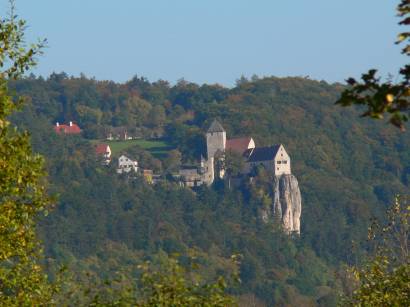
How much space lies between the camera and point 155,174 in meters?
183

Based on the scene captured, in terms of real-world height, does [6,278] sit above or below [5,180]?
below

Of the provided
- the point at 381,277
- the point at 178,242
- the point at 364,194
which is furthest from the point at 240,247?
the point at 381,277

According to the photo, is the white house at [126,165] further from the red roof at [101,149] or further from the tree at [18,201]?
the tree at [18,201]

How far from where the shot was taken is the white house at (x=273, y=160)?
17412 centimetres

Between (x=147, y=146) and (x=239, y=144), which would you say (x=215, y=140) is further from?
(x=147, y=146)

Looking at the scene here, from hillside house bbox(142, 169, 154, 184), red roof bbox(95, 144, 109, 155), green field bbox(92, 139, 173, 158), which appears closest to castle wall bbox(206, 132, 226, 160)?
green field bbox(92, 139, 173, 158)

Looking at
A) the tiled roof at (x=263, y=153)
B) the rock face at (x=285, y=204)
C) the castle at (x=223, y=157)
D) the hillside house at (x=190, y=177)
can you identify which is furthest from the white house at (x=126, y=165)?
the rock face at (x=285, y=204)

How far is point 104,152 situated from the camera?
184000mm

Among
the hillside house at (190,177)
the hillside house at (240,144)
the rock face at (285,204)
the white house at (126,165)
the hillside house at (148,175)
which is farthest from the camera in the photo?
the hillside house at (240,144)

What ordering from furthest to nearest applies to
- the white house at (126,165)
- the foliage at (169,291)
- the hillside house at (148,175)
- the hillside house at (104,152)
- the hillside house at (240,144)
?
the hillside house at (104,152), the hillside house at (240,144), the white house at (126,165), the hillside house at (148,175), the foliage at (169,291)

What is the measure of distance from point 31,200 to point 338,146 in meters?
184

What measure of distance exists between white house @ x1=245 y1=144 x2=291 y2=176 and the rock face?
1.09 meters

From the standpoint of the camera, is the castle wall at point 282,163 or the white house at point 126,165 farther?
the white house at point 126,165

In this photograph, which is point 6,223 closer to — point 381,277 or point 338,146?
Answer: point 381,277
